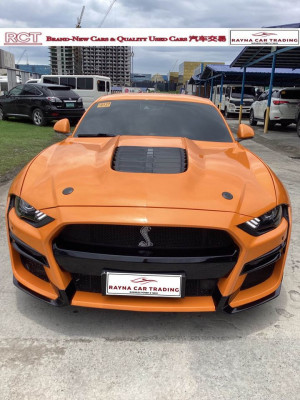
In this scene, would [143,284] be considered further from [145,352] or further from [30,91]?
[30,91]

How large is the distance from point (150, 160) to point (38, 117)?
1191cm

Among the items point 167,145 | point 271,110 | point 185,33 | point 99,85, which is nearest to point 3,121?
point 99,85

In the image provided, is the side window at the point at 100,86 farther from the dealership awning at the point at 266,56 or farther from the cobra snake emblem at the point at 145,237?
the cobra snake emblem at the point at 145,237

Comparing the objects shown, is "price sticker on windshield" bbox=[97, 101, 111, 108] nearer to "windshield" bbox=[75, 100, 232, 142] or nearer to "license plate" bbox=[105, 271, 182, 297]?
"windshield" bbox=[75, 100, 232, 142]

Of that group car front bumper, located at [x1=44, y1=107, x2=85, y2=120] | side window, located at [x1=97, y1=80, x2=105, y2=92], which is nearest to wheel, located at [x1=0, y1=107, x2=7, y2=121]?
car front bumper, located at [x1=44, y1=107, x2=85, y2=120]

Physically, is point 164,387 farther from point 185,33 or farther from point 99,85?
point 99,85

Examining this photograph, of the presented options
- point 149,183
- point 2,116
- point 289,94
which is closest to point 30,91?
point 2,116

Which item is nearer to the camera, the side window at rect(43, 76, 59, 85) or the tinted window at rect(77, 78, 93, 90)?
the tinted window at rect(77, 78, 93, 90)

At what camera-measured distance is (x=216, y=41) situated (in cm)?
1518

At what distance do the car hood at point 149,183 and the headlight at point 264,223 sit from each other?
0.14 ft

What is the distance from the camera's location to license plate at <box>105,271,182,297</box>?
195cm

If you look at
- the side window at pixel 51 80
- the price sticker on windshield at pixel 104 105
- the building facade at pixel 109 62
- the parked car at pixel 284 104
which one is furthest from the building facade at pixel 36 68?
the price sticker on windshield at pixel 104 105

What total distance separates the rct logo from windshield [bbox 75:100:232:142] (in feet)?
46.6

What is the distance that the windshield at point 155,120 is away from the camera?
132 inches
